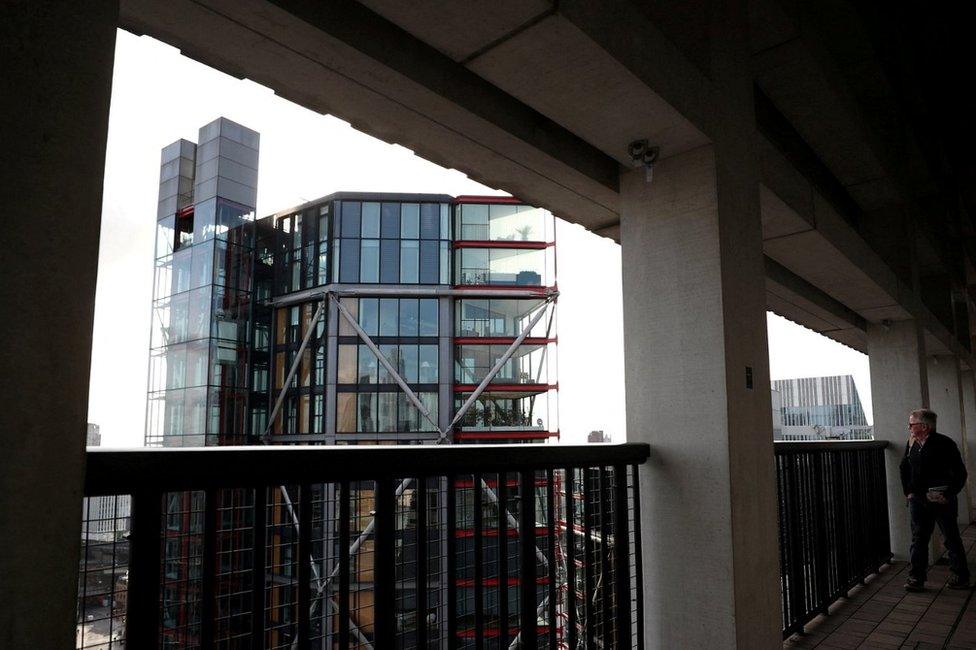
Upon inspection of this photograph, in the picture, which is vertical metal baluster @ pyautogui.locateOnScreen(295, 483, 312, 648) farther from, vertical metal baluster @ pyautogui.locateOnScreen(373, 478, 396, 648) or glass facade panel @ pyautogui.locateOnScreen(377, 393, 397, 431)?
glass facade panel @ pyautogui.locateOnScreen(377, 393, 397, 431)

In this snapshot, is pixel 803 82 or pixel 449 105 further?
pixel 803 82

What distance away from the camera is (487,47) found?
1.94m

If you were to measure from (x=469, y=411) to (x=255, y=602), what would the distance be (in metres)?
25.3

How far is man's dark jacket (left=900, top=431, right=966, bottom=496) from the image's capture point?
4.62m

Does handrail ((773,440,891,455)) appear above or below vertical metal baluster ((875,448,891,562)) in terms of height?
above

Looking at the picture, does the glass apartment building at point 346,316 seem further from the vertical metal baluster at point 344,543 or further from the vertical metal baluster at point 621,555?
the vertical metal baluster at point 344,543

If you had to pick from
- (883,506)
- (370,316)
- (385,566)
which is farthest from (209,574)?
(370,316)

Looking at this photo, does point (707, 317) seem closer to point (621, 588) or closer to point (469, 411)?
point (621, 588)

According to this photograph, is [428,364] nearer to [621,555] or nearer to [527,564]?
[621,555]

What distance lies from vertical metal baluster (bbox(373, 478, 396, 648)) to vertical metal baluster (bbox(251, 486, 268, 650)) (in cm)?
31

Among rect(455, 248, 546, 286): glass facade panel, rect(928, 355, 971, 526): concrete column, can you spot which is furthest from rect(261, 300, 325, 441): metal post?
rect(928, 355, 971, 526): concrete column

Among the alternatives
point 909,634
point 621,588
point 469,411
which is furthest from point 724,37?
point 469,411

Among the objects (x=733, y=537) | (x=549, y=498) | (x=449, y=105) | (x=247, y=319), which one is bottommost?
(x=733, y=537)

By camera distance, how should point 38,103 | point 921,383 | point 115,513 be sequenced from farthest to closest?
point 921,383
point 115,513
point 38,103
